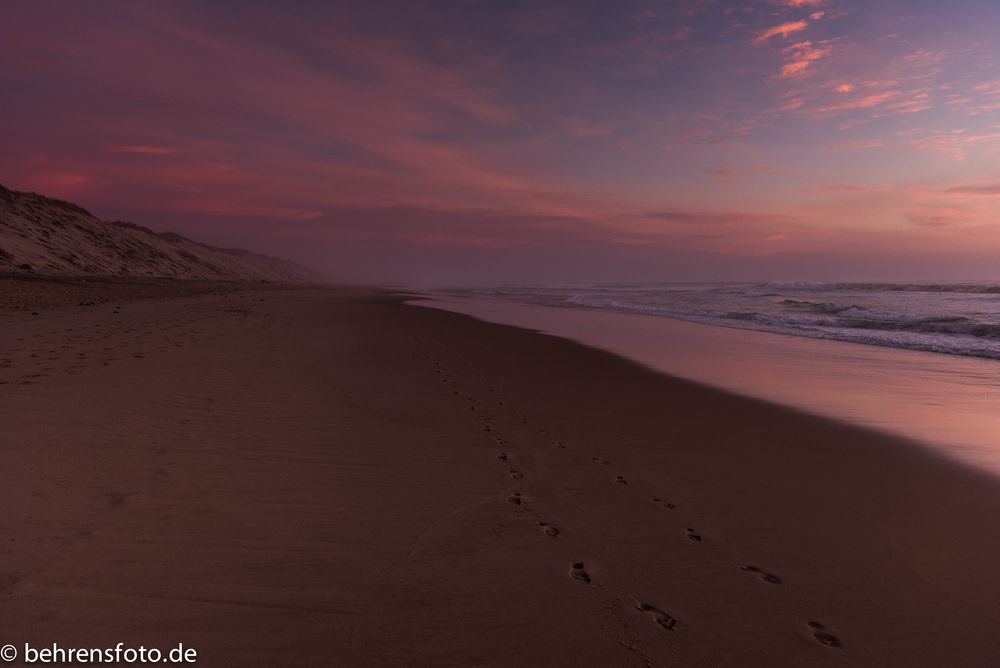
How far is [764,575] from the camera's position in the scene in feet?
11.7

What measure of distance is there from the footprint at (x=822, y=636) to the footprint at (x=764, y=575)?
0.42 metres

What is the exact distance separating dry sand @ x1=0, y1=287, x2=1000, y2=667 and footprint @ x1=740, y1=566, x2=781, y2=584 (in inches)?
1.7

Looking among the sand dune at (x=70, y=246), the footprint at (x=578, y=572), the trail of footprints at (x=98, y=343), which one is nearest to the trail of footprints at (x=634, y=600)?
the footprint at (x=578, y=572)

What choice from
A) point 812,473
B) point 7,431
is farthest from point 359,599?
point 812,473

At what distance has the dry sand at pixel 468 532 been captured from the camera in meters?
2.77

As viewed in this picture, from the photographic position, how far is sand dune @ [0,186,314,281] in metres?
35.8

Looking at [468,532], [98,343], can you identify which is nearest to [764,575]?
[468,532]

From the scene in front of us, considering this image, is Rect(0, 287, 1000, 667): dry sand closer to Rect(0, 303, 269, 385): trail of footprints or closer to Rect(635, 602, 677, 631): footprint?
Rect(635, 602, 677, 631): footprint

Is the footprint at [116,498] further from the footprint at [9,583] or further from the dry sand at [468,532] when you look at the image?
the footprint at [9,583]

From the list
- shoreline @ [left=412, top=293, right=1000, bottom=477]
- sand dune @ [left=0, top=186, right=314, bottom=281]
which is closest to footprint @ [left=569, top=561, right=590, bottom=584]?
shoreline @ [left=412, top=293, right=1000, bottom=477]

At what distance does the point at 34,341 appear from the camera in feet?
33.7

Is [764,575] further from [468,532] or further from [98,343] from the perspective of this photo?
[98,343]

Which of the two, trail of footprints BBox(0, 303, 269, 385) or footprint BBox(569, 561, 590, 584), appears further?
trail of footprints BBox(0, 303, 269, 385)

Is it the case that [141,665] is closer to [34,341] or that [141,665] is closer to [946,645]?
[946,645]
